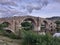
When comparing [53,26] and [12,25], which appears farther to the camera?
[53,26]

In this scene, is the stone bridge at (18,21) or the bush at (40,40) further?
the stone bridge at (18,21)

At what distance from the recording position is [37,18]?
1674 inches

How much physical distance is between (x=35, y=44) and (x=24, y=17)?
28751 mm

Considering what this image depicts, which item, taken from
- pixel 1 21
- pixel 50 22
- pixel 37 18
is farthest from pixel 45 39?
pixel 50 22

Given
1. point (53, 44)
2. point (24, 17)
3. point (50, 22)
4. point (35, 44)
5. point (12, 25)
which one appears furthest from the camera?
point (50, 22)

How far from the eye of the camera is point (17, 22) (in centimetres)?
3475

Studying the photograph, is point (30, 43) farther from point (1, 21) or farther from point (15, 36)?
point (1, 21)

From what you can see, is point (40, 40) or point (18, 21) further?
point (18, 21)

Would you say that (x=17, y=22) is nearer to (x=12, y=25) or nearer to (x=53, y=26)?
(x=12, y=25)

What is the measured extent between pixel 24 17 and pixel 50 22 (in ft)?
47.7

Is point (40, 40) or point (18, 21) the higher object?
point (18, 21)

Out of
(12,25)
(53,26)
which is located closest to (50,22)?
(53,26)

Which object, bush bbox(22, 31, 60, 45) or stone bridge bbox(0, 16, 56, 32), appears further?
stone bridge bbox(0, 16, 56, 32)

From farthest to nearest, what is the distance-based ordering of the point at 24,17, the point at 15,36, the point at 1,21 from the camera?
the point at 24,17 → the point at 1,21 → the point at 15,36
